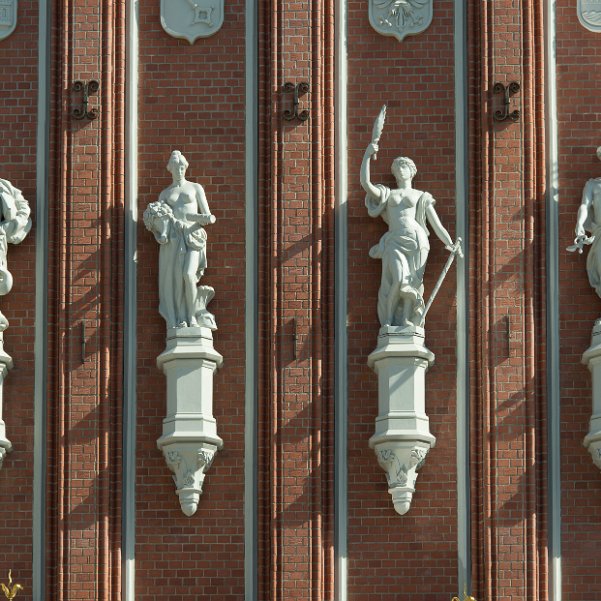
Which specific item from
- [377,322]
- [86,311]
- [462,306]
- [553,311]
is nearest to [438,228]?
[462,306]

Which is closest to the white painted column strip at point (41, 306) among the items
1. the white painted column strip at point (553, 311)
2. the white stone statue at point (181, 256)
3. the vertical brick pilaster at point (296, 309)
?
the white stone statue at point (181, 256)

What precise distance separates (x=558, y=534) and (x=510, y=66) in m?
5.44

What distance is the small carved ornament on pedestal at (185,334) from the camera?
2798 centimetres

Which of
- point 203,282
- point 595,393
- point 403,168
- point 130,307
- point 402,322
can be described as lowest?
point 595,393

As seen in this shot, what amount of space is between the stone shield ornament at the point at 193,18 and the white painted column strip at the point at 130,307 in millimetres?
Result: 381

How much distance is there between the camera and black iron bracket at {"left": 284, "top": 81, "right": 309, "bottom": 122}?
28.8m

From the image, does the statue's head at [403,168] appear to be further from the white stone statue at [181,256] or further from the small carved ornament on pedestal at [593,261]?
the white stone statue at [181,256]

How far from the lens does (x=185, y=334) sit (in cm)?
2822

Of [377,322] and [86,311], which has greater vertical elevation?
[86,311]

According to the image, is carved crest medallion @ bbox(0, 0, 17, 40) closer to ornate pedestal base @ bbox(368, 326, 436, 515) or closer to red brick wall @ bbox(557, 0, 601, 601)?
ornate pedestal base @ bbox(368, 326, 436, 515)

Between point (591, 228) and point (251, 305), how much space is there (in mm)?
4000

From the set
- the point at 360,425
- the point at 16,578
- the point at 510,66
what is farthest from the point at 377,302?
the point at 16,578

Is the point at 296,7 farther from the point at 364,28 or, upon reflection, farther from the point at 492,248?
the point at 492,248

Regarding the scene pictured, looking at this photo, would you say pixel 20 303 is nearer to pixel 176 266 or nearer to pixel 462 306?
pixel 176 266
